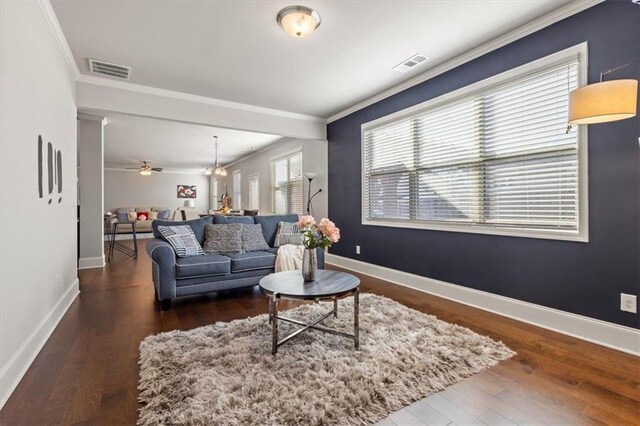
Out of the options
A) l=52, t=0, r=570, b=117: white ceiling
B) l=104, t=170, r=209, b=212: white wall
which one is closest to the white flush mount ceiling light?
l=52, t=0, r=570, b=117: white ceiling

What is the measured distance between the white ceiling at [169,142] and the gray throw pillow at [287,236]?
277 centimetres

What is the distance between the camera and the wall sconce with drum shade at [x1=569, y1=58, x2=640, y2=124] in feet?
6.03

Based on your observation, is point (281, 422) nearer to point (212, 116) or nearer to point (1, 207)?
point (1, 207)

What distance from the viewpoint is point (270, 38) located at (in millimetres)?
2971

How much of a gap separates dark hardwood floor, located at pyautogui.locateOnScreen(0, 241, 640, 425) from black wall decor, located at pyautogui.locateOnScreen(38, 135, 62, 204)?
46.5 inches

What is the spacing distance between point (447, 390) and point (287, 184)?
601 centimetres

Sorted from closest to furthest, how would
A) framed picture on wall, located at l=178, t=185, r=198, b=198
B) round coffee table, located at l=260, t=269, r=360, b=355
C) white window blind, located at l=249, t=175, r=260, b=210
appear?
round coffee table, located at l=260, t=269, r=360, b=355
white window blind, located at l=249, t=175, r=260, b=210
framed picture on wall, located at l=178, t=185, r=198, b=198

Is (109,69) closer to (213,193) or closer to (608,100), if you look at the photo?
(608,100)

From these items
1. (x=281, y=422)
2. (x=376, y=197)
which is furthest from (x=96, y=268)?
(x=281, y=422)

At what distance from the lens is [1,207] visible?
5.54 ft

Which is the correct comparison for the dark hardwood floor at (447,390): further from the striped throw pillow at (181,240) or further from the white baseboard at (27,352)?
the striped throw pillow at (181,240)

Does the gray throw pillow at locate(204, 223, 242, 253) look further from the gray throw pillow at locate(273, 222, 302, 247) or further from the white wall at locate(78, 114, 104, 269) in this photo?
the white wall at locate(78, 114, 104, 269)

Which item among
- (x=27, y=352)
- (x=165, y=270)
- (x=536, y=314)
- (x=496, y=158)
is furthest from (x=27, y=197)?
(x=536, y=314)

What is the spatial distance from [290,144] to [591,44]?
18.0ft
